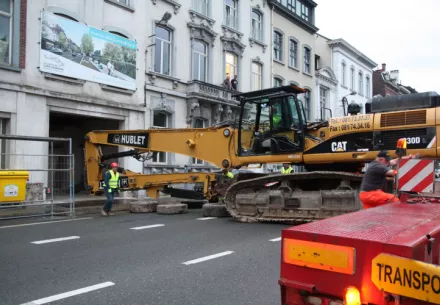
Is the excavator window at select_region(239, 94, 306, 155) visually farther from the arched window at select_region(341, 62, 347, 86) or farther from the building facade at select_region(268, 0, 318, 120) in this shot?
the arched window at select_region(341, 62, 347, 86)

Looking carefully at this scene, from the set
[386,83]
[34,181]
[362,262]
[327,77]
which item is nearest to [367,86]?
[386,83]

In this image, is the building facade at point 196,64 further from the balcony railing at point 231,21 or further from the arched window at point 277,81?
the arched window at point 277,81

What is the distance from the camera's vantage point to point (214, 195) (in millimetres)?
11781

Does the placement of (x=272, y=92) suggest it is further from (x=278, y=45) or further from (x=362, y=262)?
(x=278, y=45)

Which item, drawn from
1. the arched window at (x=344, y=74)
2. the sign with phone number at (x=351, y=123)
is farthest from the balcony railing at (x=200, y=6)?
the arched window at (x=344, y=74)

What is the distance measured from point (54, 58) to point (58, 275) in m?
11.9

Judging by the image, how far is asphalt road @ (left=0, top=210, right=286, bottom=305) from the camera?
14.9 feet

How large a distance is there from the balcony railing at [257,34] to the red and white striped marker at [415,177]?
856 inches

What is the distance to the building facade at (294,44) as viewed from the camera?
2761cm

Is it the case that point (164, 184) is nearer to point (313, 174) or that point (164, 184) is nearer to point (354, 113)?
point (313, 174)

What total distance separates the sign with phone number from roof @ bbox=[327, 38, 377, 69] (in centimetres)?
2672

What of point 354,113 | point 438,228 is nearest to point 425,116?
point 354,113

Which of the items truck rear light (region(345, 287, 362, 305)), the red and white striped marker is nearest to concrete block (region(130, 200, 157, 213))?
the red and white striped marker

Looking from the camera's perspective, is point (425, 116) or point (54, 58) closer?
point (425, 116)
